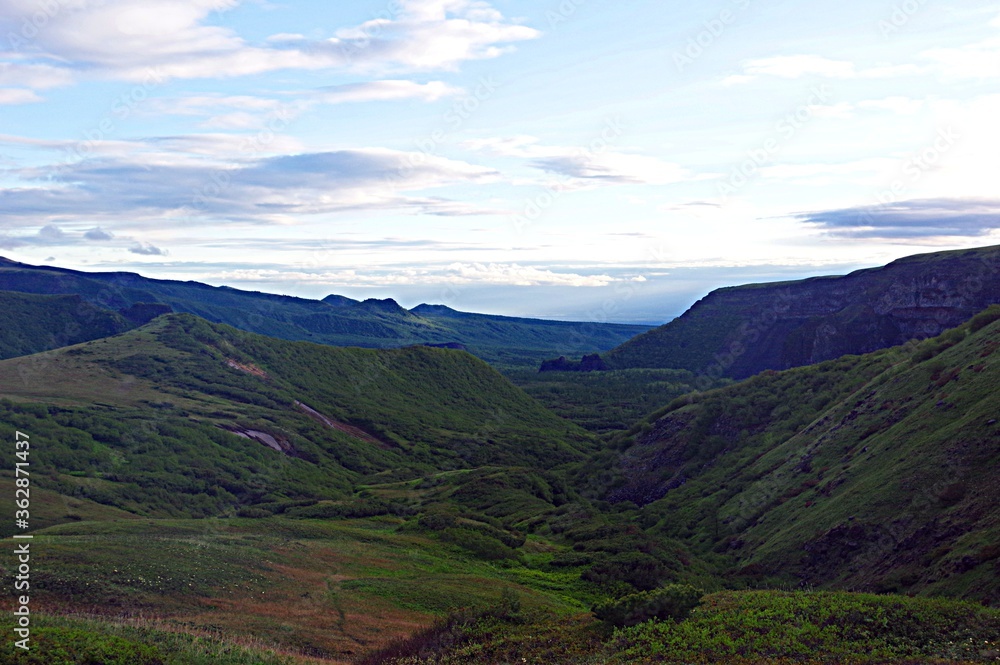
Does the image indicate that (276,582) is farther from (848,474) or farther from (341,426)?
(341,426)

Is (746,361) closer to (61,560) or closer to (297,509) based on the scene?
(297,509)

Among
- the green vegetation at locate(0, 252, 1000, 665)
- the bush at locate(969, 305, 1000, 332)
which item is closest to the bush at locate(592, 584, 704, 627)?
the green vegetation at locate(0, 252, 1000, 665)

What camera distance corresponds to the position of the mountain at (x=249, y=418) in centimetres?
7362

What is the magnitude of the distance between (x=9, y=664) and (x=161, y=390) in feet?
306

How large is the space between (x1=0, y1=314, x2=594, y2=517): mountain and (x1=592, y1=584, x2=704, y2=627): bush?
51.7 m

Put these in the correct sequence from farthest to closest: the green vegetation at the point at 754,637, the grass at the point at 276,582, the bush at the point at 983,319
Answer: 1. the bush at the point at 983,319
2. the grass at the point at 276,582
3. the green vegetation at the point at 754,637

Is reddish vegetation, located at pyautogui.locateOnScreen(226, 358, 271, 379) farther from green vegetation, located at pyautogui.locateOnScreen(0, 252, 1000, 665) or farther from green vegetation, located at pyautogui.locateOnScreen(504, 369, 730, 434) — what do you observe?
green vegetation, located at pyautogui.locateOnScreen(504, 369, 730, 434)

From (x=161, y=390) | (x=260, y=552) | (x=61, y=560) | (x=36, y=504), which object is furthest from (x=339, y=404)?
(x=61, y=560)

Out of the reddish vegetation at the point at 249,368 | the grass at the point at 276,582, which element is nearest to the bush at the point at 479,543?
the grass at the point at 276,582

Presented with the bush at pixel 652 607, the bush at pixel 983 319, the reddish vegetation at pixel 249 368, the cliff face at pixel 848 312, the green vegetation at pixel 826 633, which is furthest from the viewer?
the cliff face at pixel 848 312

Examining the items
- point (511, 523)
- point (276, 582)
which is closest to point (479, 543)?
point (511, 523)

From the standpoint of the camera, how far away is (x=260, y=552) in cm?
4106

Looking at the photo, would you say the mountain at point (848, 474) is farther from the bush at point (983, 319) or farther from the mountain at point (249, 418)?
the mountain at point (249, 418)

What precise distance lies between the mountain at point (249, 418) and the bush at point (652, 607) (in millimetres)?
51674
